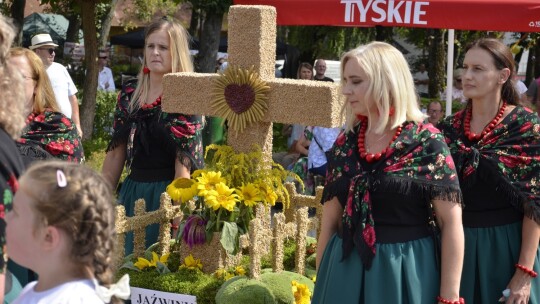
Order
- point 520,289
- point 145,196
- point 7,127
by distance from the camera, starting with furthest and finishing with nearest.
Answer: point 145,196, point 520,289, point 7,127

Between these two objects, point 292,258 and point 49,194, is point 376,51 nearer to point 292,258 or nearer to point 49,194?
point 49,194

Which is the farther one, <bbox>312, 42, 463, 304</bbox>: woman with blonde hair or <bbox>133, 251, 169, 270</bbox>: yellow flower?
<bbox>133, 251, 169, 270</bbox>: yellow flower

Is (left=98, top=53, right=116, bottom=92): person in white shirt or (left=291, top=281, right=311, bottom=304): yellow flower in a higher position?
(left=98, top=53, right=116, bottom=92): person in white shirt

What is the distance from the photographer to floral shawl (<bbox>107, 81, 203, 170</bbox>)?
468 cm

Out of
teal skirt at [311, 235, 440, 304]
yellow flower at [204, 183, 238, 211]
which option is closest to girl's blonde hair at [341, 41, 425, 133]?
teal skirt at [311, 235, 440, 304]

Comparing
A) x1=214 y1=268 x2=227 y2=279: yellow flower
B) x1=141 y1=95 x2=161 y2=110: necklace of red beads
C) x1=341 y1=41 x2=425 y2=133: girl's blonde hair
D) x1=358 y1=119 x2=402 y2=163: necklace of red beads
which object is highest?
x1=341 y1=41 x2=425 y2=133: girl's blonde hair

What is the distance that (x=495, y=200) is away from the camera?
12.6ft

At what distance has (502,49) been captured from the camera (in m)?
3.93

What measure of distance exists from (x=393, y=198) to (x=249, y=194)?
120 centimetres

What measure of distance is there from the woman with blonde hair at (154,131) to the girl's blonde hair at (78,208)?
248 centimetres

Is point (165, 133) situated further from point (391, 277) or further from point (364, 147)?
point (391, 277)

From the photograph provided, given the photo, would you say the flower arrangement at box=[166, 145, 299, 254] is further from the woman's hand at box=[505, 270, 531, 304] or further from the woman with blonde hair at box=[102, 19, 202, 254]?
the woman's hand at box=[505, 270, 531, 304]

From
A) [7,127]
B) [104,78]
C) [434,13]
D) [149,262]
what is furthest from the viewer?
[104,78]

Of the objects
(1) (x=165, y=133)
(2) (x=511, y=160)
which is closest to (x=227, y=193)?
(1) (x=165, y=133)
